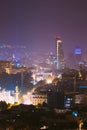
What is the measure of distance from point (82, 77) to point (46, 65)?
381 inches

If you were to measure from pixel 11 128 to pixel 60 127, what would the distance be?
0.73 m

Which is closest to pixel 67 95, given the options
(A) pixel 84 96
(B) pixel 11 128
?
(A) pixel 84 96

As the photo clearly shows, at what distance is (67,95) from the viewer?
38.0 feet

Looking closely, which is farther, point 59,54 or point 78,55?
point 78,55

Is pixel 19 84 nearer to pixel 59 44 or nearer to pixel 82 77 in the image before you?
pixel 82 77

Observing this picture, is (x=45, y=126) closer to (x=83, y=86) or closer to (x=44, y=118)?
(x=44, y=118)

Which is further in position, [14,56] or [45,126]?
[14,56]

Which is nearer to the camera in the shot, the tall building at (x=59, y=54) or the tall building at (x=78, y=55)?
the tall building at (x=59, y=54)

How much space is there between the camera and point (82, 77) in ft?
57.1

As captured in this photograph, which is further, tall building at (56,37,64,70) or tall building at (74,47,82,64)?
tall building at (74,47,82,64)

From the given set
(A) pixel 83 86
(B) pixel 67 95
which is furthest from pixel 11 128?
(A) pixel 83 86

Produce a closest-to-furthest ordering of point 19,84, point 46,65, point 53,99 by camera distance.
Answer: point 53,99 → point 19,84 → point 46,65

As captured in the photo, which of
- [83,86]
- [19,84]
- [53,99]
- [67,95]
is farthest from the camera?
[19,84]

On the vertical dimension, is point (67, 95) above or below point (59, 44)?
below
